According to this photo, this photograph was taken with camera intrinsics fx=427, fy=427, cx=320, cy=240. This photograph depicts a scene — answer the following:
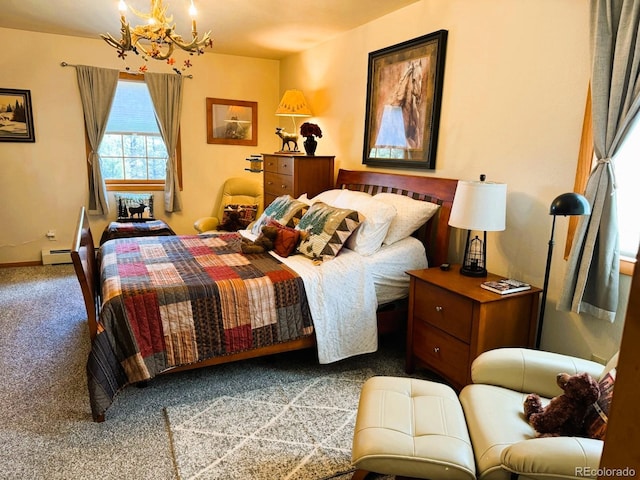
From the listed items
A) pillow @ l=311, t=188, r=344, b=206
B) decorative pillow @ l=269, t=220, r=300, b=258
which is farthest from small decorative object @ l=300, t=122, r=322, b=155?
decorative pillow @ l=269, t=220, r=300, b=258

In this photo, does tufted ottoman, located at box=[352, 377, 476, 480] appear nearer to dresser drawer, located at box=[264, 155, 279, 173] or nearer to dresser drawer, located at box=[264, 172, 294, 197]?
dresser drawer, located at box=[264, 172, 294, 197]

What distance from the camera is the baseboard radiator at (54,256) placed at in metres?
4.98

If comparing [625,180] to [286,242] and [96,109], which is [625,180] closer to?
[286,242]

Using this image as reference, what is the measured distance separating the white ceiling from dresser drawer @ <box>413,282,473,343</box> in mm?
2264

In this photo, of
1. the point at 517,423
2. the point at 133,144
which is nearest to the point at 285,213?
the point at 517,423

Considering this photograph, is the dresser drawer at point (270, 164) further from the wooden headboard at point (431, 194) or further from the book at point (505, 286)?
the book at point (505, 286)

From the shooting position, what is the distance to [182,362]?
7.76 ft

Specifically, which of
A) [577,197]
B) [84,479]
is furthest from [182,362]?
[577,197]

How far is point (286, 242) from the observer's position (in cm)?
312

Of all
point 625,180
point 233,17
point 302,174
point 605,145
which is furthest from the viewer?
point 302,174

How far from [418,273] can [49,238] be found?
445 cm

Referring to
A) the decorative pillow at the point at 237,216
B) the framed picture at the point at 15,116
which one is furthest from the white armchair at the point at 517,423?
the framed picture at the point at 15,116

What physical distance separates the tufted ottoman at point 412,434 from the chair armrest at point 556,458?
0.18 metres

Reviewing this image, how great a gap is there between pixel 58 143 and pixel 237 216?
2.17 meters
